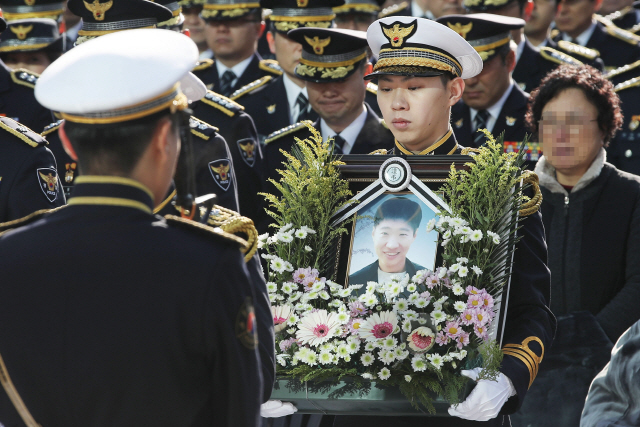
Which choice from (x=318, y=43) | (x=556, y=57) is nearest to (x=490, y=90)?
(x=318, y=43)

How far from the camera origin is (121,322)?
2121mm

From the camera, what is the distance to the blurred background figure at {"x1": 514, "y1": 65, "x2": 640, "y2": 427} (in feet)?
14.8

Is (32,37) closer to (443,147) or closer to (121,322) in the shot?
(443,147)

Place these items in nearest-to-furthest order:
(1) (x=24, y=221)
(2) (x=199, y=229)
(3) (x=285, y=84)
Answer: (2) (x=199, y=229) < (1) (x=24, y=221) < (3) (x=285, y=84)

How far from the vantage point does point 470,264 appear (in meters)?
3.15

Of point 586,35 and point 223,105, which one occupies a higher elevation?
point 586,35

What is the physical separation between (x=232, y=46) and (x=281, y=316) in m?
5.44

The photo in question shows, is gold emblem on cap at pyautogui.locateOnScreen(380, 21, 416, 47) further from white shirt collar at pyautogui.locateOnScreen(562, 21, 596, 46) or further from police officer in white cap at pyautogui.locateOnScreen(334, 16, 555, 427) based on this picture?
white shirt collar at pyautogui.locateOnScreen(562, 21, 596, 46)

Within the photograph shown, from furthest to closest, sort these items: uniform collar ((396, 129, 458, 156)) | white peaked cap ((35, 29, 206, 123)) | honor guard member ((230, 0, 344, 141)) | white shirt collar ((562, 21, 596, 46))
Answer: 1. white shirt collar ((562, 21, 596, 46))
2. honor guard member ((230, 0, 344, 141))
3. uniform collar ((396, 129, 458, 156))
4. white peaked cap ((35, 29, 206, 123))

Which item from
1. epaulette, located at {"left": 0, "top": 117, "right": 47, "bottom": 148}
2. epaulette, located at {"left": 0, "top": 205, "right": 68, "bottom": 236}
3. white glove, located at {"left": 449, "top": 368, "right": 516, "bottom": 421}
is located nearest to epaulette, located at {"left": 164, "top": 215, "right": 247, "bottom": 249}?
epaulette, located at {"left": 0, "top": 205, "right": 68, "bottom": 236}

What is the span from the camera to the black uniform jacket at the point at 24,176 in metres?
4.43

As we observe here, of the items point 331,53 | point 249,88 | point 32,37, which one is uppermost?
point 331,53

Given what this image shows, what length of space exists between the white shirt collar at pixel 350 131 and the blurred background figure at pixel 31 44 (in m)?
2.45

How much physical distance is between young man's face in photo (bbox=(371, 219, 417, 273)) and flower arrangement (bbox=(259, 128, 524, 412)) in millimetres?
67
